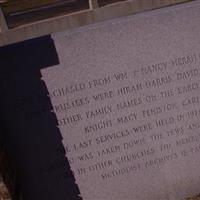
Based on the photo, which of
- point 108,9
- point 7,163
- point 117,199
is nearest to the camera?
point 7,163

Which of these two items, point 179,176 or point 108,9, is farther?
point 179,176

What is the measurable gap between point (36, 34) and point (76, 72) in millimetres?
459

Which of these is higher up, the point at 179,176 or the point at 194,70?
the point at 194,70

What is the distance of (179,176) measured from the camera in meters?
3.83

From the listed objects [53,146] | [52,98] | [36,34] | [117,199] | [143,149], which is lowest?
[117,199]

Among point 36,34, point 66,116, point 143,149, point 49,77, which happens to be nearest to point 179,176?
point 143,149

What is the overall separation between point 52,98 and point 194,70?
1.31m

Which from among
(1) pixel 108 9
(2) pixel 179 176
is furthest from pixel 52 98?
(2) pixel 179 176

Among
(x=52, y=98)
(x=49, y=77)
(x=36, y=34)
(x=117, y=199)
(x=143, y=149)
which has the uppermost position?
(x=36, y=34)

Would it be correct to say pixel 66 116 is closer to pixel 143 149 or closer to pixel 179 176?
pixel 143 149

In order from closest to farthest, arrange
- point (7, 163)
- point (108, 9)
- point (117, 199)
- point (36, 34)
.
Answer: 1. point (36, 34)
2. point (7, 163)
3. point (108, 9)
4. point (117, 199)

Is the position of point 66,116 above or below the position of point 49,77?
below

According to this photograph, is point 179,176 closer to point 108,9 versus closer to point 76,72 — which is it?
point 76,72

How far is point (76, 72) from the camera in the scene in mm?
3148
